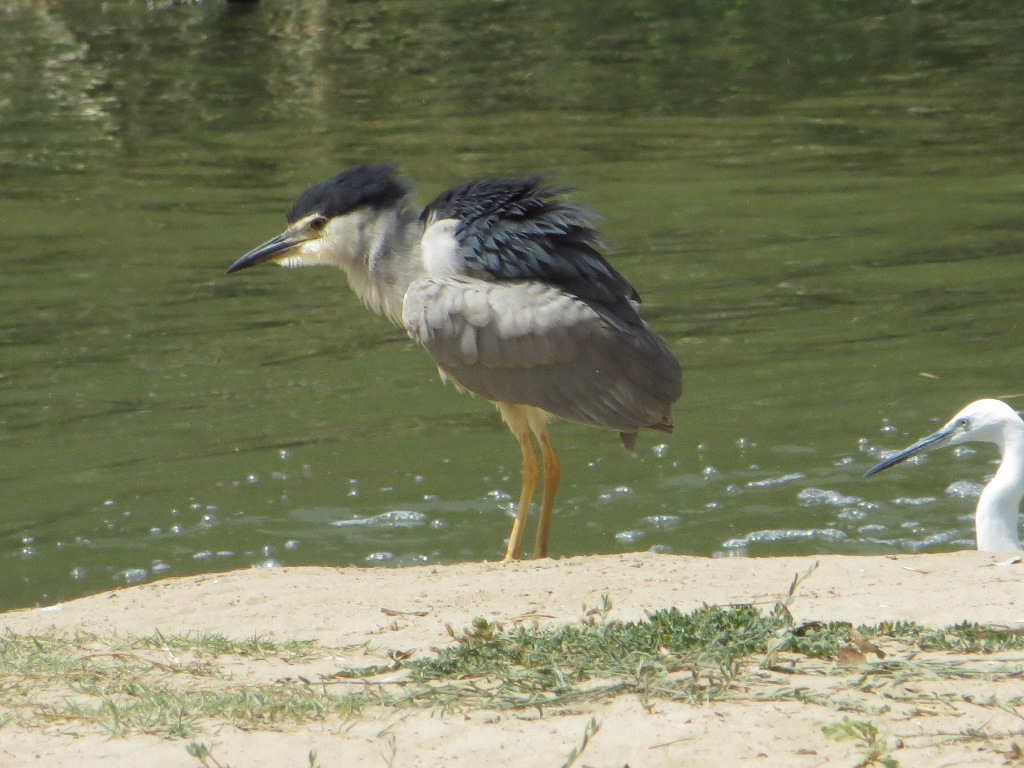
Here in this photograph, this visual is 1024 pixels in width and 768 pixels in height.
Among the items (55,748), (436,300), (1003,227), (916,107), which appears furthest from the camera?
(916,107)

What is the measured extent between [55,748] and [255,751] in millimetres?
578

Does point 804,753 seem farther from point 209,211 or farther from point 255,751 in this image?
point 209,211

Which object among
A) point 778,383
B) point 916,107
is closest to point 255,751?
point 778,383

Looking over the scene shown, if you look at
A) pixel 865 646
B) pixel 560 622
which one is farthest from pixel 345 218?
pixel 865 646

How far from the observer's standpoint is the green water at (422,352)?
8.77 metres

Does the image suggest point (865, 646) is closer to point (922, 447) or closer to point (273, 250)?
point (922, 447)

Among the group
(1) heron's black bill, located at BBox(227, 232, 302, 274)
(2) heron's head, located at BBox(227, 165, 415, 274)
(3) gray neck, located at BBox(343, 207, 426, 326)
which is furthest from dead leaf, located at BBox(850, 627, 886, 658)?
(1) heron's black bill, located at BBox(227, 232, 302, 274)

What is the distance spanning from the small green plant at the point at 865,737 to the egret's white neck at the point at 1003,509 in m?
3.47

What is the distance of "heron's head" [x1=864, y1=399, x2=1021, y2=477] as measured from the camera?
24.9 ft

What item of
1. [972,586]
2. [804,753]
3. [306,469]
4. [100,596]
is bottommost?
[306,469]

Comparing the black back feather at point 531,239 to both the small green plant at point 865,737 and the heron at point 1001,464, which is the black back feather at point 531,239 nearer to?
the heron at point 1001,464

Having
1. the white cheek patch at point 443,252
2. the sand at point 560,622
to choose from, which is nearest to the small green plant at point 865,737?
the sand at point 560,622

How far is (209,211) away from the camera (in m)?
15.2

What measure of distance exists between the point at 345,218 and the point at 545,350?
1502 millimetres
